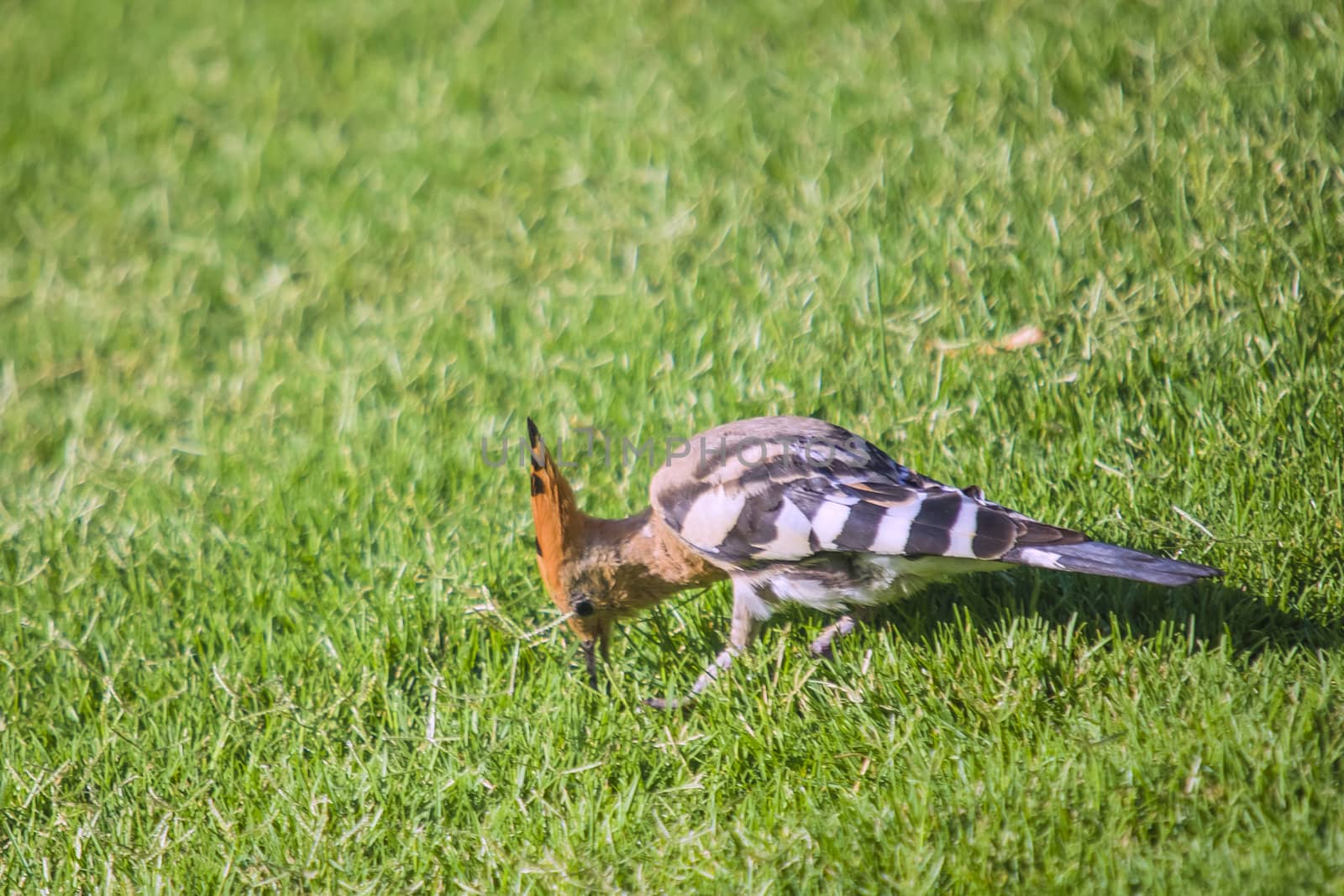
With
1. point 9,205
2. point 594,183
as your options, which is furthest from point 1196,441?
point 9,205

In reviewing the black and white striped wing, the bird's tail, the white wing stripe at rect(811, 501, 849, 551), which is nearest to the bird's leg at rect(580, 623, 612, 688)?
the black and white striped wing

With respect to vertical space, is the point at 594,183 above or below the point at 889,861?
above

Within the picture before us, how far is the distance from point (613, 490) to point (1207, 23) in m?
3.92

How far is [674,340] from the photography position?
5.38 m

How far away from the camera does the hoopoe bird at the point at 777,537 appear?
3.51 metres

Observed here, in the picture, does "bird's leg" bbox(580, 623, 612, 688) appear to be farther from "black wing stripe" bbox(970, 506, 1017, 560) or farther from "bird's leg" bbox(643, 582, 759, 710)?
"black wing stripe" bbox(970, 506, 1017, 560)

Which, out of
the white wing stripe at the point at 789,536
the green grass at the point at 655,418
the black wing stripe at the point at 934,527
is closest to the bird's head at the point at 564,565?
the green grass at the point at 655,418

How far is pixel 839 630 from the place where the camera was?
390 centimetres

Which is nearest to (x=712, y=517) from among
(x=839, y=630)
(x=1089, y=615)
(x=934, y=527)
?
(x=839, y=630)

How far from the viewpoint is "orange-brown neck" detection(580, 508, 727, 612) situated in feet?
13.7

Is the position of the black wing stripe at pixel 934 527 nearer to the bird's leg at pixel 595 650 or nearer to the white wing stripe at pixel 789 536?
the white wing stripe at pixel 789 536

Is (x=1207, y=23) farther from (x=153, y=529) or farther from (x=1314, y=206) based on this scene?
(x=153, y=529)

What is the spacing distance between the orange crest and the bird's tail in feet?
4.94

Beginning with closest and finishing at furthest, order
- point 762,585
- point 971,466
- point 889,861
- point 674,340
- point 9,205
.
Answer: point 889,861
point 762,585
point 971,466
point 674,340
point 9,205
